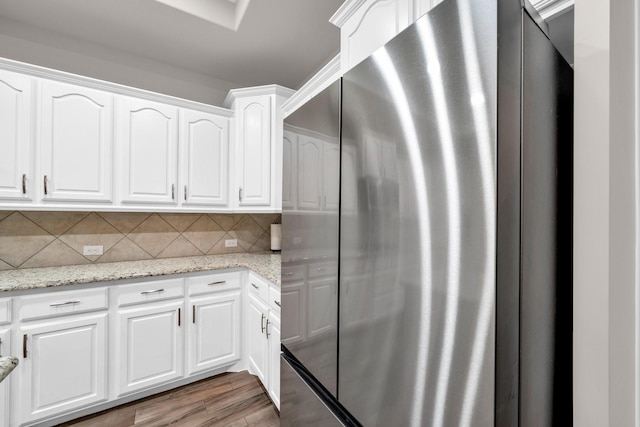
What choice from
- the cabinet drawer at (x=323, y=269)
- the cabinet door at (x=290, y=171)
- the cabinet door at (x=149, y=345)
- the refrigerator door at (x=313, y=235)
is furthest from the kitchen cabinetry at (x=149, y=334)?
the cabinet drawer at (x=323, y=269)

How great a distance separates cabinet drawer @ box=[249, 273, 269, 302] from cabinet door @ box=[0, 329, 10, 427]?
4.44 ft

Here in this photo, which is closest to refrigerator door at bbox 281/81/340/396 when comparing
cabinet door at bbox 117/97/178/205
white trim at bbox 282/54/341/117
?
white trim at bbox 282/54/341/117

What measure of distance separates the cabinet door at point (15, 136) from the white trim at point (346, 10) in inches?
78.6

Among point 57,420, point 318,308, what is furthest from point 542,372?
point 57,420

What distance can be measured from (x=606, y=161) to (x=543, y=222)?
0.62 ft

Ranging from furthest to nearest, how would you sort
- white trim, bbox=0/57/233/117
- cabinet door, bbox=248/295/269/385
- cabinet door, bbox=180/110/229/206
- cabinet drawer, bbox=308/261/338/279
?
cabinet door, bbox=180/110/229/206 < cabinet door, bbox=248/295/269/385 < white trim, bbox=0/57/233/117 < cabinet drawer, bbox=308/261/338/279

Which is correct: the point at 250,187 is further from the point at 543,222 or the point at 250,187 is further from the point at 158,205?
the point at 543,222

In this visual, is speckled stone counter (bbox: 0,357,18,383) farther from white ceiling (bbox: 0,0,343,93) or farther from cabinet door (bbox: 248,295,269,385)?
white ceiling (bbox: 0,0,343,93)

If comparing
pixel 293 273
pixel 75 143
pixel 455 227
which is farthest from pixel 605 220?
pixel 75 143

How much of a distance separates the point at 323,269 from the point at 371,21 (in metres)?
1.06

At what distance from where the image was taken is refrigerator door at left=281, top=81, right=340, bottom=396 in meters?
0.82

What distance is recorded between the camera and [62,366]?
1.68m

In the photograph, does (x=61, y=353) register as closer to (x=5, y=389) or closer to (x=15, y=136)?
(x=5, y=389)

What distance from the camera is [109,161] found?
205cm
